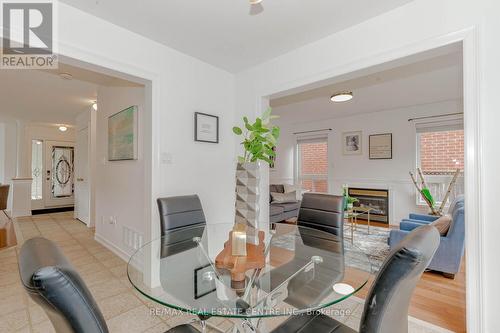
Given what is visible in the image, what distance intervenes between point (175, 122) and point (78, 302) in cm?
209

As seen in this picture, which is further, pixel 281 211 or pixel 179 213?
pixel 281 211

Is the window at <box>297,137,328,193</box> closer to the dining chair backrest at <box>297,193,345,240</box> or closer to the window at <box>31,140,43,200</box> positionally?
the dining chair backrest at <box>297,193,345,240</box>

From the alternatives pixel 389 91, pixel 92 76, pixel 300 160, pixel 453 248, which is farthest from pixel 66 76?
pixel 300 160

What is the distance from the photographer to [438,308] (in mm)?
2092

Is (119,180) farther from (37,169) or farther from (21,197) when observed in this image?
(37,169)

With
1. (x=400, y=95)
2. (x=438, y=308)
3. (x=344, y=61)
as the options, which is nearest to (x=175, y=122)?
(x=344, y=61)

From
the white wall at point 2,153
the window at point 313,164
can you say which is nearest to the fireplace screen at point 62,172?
the white wall at point 2,153

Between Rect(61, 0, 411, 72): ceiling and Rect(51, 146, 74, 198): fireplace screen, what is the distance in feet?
22.0

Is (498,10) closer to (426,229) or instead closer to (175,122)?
(426,229)

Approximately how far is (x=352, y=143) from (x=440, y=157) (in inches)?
68.8

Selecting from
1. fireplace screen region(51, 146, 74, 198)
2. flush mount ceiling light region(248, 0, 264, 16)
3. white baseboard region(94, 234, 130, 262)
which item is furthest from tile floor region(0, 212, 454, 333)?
fireplace screen region(51, 146, 74, 198)

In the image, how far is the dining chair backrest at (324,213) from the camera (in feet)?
6.81

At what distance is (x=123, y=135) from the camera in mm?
3170

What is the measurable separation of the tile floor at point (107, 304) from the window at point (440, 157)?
3.87 metres
